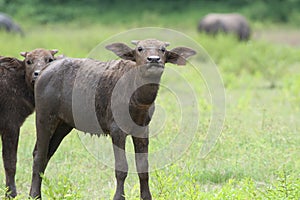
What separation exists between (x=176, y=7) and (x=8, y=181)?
25265mm

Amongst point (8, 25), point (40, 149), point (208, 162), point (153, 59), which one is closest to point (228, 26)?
point (8, 25)

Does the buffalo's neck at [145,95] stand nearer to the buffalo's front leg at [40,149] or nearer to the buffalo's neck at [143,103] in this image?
the buffalo's neck at [143,103]

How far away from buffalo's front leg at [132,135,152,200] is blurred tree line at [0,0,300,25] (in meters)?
23.4

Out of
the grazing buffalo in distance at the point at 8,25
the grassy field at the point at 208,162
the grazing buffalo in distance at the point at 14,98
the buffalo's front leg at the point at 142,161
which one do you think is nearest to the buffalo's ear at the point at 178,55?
the buffalo's front leg at the point at 142,161

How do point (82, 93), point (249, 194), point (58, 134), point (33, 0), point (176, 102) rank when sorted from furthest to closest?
point (33, 0), point (176, 102), point (58, 134), point (82, 93), point (249, 194)

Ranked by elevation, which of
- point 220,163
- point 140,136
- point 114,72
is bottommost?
point 220,163

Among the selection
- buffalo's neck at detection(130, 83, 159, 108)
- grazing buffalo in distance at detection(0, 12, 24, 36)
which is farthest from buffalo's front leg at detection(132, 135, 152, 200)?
grazing buffalo in distance at detection(0, 12, 24, 36)

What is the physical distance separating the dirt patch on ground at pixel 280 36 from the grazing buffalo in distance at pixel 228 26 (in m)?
1.04

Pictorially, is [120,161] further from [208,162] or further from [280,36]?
[280,36]

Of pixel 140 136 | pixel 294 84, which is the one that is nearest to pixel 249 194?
pixel 140 136

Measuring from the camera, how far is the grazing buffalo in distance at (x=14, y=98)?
260 inches

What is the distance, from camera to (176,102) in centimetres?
1136

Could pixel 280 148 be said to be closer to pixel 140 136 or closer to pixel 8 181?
pixel 140 136

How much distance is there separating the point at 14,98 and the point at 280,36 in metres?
19.6
